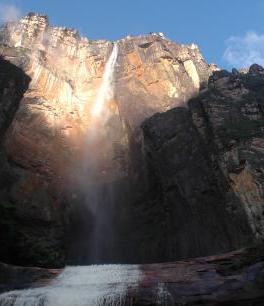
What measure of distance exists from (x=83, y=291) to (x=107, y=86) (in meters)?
28.9

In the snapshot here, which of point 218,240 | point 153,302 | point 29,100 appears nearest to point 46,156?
point 29,100

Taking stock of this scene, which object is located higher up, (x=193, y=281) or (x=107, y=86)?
(x=107, y=86)

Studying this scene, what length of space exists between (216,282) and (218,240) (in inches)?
265

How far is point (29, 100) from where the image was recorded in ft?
120

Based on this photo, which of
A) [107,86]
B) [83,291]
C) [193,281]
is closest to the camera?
[83,291]

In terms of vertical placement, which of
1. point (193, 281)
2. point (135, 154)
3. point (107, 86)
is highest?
point (107, 86)

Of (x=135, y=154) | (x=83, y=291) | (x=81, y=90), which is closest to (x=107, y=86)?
(x=81, y=90)

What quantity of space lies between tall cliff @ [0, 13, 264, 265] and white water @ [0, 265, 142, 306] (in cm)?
427

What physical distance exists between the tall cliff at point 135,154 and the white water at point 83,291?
4272mm

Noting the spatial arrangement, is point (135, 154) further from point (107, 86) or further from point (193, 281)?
point (193, 281)

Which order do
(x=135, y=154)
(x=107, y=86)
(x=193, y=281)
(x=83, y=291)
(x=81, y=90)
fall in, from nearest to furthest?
1. (x=83, y=291)
2. (x=193, y=281)
3. (x=135, y=154)
4. (x=81, y=90)
5. (x=107, y=86)

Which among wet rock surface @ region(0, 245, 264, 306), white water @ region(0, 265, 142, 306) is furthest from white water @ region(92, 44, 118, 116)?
wet rock surface @ region(0, 245, 264, 306)

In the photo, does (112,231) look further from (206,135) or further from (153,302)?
(153,302)

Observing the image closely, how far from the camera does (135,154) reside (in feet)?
112
